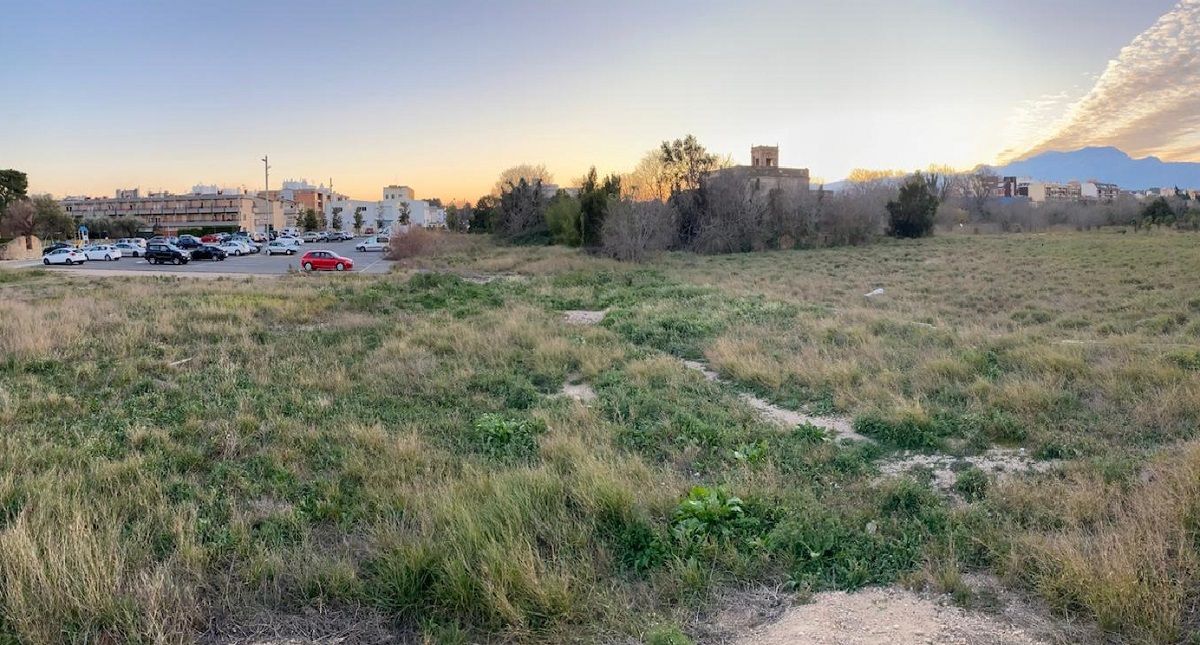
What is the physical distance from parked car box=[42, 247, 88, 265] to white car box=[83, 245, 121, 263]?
222cm

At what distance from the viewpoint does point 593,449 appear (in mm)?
7012

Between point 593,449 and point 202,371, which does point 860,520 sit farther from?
point 202,371

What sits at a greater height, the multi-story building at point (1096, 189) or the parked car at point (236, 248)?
the multi-story building at point (1096, 189)

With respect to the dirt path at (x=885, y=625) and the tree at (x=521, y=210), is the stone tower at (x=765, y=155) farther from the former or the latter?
the dirt path at (x=885, y=625)

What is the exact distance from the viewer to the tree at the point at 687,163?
55.0m

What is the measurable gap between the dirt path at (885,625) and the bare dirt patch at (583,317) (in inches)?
526

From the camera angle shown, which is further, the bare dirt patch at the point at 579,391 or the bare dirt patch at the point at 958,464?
the bare dirt patch at the point at 579,391

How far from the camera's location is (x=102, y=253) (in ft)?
162

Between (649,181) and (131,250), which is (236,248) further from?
(649,181)

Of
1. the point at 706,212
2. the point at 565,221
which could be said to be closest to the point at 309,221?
the point at 565,221

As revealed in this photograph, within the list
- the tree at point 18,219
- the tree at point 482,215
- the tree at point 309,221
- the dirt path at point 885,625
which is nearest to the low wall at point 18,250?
the tree at point 18,219

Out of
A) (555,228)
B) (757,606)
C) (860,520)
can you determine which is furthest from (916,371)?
(555,228)

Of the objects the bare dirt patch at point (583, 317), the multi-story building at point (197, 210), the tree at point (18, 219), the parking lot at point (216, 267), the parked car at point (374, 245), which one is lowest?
the bare dirt patch at point (583, 317)

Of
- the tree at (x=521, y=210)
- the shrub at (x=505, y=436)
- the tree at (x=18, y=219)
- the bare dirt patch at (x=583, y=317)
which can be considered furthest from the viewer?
the tree at (x=521, y=210)
